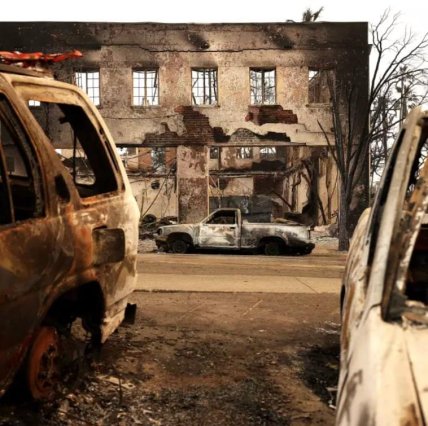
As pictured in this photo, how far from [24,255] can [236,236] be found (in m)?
13.7

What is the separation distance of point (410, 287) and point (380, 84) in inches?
584

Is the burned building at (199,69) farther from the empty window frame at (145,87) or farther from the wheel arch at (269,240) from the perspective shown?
the wheel arch at (269,240)

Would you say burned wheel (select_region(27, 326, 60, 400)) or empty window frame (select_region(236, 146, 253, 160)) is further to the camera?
empty window frame (select_region(236, 146, 253, 160))

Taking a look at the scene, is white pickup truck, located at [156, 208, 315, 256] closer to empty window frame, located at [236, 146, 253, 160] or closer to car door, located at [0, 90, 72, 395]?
car door, located at [0, 90, 72, 395]

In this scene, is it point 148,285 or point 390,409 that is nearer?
point 390,409

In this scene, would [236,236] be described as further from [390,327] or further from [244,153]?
[244,153]

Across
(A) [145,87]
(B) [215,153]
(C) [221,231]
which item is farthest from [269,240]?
(B) [215,153]

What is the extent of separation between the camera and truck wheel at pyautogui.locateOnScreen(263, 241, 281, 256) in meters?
16.0

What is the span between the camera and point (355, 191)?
72.3 ft

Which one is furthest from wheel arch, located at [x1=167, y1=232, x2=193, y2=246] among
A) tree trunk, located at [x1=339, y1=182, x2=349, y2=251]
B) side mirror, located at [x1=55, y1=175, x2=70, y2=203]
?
side mirror, located at [x1=55, y1=175, x2=70, y2=203]

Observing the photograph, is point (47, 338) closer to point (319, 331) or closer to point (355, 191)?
point (319, 331)

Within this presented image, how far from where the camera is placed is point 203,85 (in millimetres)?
22359

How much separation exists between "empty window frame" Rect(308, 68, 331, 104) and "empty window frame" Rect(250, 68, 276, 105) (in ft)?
5.19

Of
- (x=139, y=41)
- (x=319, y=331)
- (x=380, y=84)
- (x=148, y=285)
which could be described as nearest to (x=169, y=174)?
(x=139, y=41)
